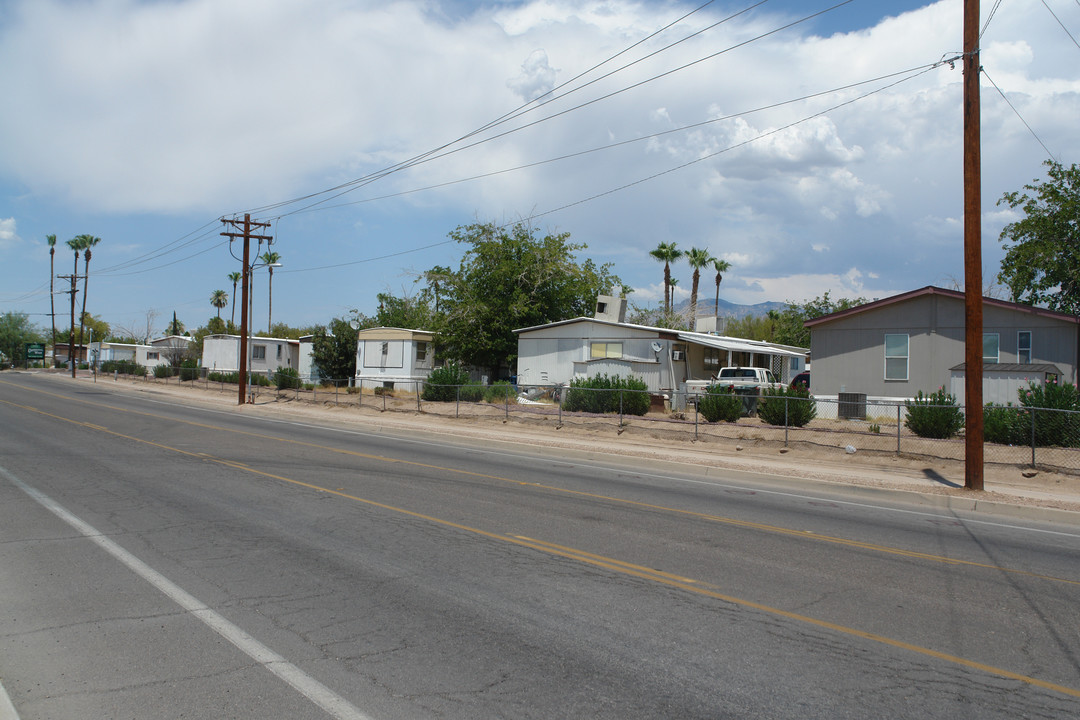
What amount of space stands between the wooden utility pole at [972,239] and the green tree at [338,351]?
36.5 meters

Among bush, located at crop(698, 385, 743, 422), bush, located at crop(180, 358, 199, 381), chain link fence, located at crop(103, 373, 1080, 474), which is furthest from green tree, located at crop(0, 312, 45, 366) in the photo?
bush, located at crop(698, 385, 743, 422)

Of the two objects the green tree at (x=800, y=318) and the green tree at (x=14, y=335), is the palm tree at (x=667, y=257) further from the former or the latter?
the green tree at (x=14, y=335)

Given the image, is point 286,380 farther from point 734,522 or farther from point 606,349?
point 734,522

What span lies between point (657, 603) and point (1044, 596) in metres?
3.84

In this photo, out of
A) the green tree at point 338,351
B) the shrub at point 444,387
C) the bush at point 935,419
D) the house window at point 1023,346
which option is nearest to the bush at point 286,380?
the green tree at point 338,351

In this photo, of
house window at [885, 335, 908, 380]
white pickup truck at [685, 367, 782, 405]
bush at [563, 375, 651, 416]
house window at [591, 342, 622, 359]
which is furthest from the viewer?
house window at [591, 342, 622, 359]

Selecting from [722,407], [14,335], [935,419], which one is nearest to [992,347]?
[935,419]

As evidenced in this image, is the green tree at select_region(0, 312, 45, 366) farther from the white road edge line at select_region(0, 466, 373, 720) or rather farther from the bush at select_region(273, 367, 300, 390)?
the white road edge line at select_region(0, 466, 373, 720)

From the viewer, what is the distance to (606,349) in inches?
1296

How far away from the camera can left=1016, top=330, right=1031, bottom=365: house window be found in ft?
81.9

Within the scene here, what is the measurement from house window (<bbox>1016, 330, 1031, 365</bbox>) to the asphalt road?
51.4 feet

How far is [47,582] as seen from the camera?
7.02 meters

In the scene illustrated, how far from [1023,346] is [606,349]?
1526cm

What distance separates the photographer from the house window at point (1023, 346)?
24953 millimetres
